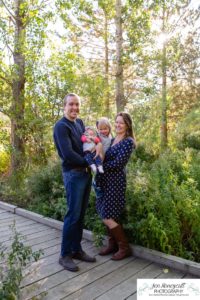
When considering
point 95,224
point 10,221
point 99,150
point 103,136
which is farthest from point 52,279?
point 10,221

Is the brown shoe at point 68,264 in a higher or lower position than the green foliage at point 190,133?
lower

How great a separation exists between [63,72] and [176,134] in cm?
465

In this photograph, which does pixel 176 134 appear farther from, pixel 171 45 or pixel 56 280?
pixel 56 280

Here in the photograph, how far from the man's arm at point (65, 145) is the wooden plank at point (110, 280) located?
1193 mm

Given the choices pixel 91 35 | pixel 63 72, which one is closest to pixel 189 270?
pixel 63 72

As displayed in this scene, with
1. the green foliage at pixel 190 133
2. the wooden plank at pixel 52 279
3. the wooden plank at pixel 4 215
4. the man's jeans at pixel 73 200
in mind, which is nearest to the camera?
the wooden plank at pixel 52 279

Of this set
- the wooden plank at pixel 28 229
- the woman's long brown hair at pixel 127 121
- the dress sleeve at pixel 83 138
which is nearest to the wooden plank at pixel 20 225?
the wooden plank at pixel 28 229

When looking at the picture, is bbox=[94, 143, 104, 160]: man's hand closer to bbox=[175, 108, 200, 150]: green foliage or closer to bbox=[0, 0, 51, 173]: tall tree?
bbox=[0, 0, 51, 173]: tall tree

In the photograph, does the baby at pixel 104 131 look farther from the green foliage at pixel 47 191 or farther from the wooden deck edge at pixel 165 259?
the green foliage at pixel 47 191

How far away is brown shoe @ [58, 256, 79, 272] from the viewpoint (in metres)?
3.25

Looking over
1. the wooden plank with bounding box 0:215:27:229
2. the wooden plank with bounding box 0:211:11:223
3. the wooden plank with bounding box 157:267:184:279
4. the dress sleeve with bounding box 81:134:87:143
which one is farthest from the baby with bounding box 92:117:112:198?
the wooden plank with bounding box 0:211:11:223

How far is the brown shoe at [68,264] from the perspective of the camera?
325 cm

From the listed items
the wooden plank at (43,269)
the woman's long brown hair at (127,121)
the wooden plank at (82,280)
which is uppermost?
the woman's long brown hair at (127,121)

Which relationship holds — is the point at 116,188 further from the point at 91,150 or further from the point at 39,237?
the point at 39,237
